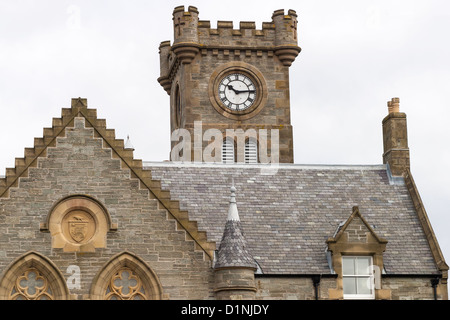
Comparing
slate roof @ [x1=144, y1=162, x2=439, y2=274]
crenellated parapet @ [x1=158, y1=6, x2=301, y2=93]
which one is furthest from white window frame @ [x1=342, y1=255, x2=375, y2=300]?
crenellated parapet @ [x1=158, y1=6, x2=301, y2=93]

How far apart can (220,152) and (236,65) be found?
4.90 m

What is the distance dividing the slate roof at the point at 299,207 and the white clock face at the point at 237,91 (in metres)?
16.0

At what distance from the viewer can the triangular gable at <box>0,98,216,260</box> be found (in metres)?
47.2

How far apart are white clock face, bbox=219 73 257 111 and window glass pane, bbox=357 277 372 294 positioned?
71.7 ft

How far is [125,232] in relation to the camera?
155 ft

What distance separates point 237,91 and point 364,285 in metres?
22.8

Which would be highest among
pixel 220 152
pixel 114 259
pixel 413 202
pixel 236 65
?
pixel 236 65

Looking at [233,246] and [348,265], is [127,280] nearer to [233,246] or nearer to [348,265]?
[233,246]

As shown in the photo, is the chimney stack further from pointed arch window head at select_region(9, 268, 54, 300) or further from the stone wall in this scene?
pointed arch window head at select_region(9, 268, 54, 300)

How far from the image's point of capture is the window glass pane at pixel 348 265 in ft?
163

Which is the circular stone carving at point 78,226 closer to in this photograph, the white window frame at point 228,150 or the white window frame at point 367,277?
the white window frame at point 367,277

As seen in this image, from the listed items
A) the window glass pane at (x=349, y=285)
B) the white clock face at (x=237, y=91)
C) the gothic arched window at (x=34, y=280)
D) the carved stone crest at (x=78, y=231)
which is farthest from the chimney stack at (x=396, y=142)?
the white clock face at (x=237, y=91)
